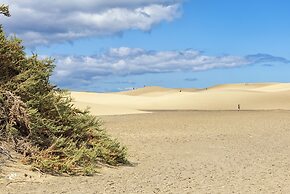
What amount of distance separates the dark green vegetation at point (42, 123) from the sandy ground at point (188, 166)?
20.4 inches

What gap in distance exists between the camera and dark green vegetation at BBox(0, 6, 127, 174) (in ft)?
36.7

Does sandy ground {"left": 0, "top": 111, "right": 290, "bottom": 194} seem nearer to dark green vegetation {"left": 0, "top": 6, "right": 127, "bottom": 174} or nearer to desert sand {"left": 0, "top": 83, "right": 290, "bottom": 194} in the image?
desert sand {"left": 0, "top": 83, "right": 290, "bottom": 194}

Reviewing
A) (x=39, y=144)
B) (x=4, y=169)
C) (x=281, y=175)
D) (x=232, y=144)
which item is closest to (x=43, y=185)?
(x=4, y=169)

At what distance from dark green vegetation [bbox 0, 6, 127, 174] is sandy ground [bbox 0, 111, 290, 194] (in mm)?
517

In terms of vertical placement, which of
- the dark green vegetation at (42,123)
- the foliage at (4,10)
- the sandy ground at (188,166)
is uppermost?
the foliage at (4,10)

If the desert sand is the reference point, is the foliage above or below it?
above

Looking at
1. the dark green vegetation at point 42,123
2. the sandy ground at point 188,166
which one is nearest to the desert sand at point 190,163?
the sandy ground at point 188,166

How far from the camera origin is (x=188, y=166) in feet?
42.7

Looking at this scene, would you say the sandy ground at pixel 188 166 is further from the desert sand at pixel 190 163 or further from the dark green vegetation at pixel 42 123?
the dark green vegetation at pixel 42 123

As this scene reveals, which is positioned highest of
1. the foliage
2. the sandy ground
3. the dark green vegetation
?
the foliage

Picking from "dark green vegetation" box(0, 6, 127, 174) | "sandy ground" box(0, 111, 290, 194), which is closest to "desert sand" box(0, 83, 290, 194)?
"sandy ground" box(0, 111, 290, 194)

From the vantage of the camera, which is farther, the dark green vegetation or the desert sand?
the dark green vegetation

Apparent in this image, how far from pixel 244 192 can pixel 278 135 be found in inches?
437

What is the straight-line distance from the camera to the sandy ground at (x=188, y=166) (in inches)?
392
